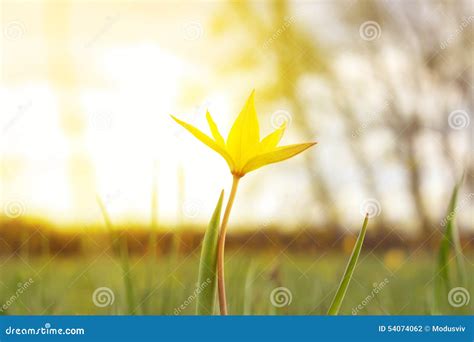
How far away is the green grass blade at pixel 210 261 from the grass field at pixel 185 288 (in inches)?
13.4

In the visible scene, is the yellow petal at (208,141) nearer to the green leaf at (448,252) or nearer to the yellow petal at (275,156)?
the yellow petal at (275,156)

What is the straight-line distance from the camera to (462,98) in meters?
2.38

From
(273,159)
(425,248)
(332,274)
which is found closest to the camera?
(273,159)

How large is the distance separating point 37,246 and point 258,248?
753 mm


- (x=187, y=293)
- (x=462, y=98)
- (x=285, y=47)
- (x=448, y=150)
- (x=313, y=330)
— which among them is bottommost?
(x=313, y=330)

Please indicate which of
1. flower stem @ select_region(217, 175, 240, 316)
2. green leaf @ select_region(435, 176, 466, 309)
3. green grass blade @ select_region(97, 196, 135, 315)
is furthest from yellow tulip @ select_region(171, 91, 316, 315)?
green leaf @ select_region(435, 176, 466, 309)

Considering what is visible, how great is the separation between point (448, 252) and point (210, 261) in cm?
61

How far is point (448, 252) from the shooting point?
4.42 feet

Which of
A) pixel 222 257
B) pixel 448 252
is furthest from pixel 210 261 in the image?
pixel 448 252

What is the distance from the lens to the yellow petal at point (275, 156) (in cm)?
109

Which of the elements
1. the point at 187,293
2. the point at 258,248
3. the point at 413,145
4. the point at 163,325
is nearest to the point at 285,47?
the point at 413,145

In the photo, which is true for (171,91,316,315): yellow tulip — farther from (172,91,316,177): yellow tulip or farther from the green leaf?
the green leaf

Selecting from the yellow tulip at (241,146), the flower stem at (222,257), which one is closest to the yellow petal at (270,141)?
the yellow tulip at (241,146)

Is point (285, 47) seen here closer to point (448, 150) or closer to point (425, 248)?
point (448, 150)
